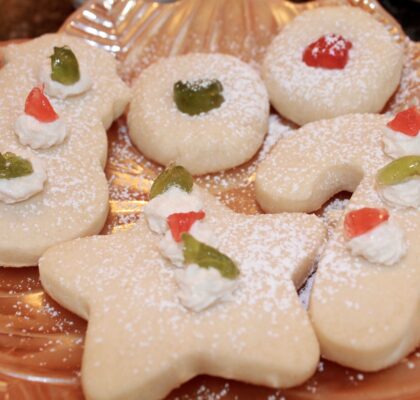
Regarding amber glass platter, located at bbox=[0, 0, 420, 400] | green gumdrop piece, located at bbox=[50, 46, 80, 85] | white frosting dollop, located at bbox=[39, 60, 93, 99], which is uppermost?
green gumdrop piece, located at bbox=[50, 46, 80, 85]

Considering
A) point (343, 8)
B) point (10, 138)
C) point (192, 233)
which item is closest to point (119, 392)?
point (192, 233)

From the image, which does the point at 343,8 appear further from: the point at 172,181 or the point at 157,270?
the point at 157,270

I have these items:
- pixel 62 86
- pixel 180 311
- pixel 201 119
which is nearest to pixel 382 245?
pixel 180 311

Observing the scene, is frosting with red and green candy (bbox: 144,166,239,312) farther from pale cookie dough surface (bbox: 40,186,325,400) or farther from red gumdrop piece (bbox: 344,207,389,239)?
red gumdrop piece (bbox: 344,207,389,239)

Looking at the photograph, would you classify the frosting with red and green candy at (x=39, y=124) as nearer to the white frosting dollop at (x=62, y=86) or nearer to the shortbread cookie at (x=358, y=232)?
the white frosting dollop at (x=62, y=86)

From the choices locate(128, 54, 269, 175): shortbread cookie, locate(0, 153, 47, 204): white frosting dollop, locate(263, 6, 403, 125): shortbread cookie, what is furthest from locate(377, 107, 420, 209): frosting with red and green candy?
locate(0, 153, 47, 204): white frosting dollop
